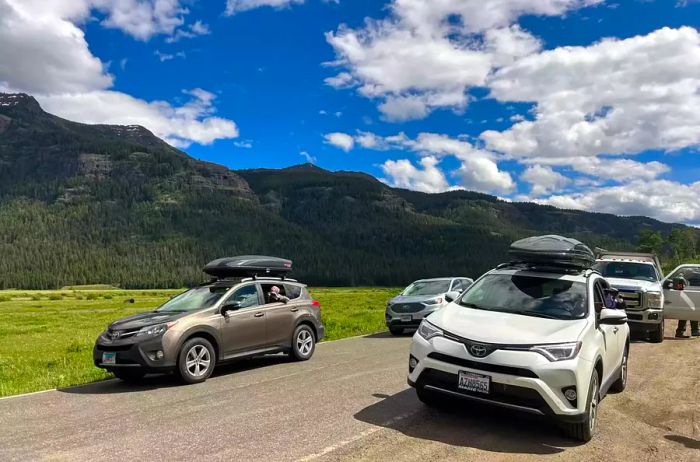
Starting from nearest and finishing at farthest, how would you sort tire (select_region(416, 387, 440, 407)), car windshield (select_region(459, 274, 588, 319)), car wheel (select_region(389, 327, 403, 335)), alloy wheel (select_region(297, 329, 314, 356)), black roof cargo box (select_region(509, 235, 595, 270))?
tire (select_region(416, 387, 440, 407)) → car windshield (select_region(459, 274, 588, 319)) → black roof cargo box (select_region(509, 235, 595, 270)) → alloy wheel (select_region(297, 329, 314, 356)) → car wheel (select_region(389, 327, 403, 335))

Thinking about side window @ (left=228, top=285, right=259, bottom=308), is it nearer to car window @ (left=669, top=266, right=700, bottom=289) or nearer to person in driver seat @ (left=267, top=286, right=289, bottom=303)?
person in driver seat @ (left=267, top=286, right=289, bottom=303)

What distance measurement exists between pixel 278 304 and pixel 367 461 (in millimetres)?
6683

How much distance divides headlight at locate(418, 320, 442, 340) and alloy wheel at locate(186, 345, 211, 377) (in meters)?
4.60

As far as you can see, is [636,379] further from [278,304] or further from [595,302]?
[278,304]

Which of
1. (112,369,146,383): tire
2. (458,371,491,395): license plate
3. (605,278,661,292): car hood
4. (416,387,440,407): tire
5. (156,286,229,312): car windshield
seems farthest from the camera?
(605,278,661,292): car hood

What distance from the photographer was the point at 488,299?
24.5 ft

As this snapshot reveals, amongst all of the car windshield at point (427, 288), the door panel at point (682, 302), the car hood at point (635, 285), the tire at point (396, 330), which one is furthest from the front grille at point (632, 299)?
the tire at point (396, 330)

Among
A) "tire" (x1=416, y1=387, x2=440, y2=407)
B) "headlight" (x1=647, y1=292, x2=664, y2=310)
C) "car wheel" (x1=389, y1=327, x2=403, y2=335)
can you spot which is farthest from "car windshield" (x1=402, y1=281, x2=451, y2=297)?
"tire" (x1=416, y1=387, x2=440, y2=407)

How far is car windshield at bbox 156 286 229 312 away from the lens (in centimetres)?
1032

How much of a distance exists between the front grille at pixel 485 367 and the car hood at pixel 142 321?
5.31 m

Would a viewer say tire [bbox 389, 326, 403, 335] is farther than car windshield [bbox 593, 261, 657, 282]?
Yes

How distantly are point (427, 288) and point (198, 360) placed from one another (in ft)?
35.6

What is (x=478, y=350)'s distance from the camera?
6062 millimetres

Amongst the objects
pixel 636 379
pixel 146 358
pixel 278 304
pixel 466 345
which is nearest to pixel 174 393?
pixel 146 358
